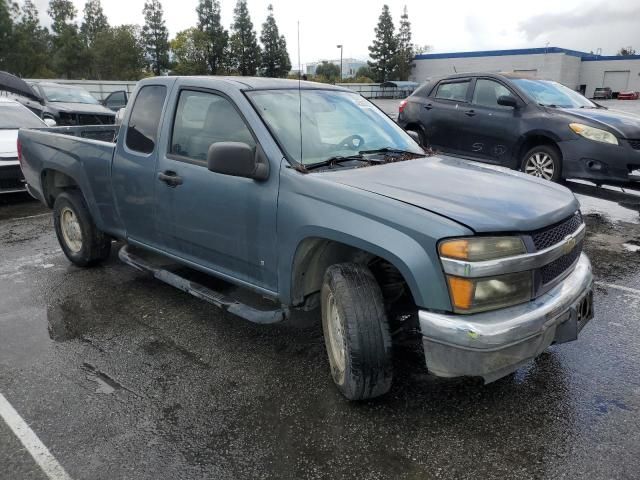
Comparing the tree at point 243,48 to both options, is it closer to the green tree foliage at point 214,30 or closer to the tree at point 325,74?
the green tree foliage at point 214,30

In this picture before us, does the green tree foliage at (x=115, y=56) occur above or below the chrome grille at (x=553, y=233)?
above

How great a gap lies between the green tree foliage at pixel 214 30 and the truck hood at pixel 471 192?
84422 millimetres

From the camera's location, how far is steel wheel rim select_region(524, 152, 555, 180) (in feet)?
24.7

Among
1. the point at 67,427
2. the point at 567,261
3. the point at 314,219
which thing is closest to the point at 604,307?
the point at 567,261

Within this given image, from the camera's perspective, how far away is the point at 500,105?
8078mm

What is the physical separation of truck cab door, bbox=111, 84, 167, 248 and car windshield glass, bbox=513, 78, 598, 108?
5.70 metres

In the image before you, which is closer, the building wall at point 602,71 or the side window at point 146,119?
the side window at point 146,119

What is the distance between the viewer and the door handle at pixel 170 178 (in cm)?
389

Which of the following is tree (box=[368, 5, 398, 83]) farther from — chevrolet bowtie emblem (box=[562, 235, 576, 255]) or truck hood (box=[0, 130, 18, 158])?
chevrolet bowtie emblem (box=[562, 235, 576, 255])

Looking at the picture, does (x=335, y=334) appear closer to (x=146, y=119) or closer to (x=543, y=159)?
(x=146, y=119)

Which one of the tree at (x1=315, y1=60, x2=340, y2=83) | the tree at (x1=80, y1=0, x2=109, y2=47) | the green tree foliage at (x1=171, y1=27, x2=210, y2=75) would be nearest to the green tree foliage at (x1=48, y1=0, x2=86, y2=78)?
the tree at (x1=80, y1=0, x2=109, y2=47)

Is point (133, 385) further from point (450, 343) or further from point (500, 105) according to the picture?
point (500, 105)

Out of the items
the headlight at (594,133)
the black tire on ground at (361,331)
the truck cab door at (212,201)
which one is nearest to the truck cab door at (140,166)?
the truck cab door at (212,201)

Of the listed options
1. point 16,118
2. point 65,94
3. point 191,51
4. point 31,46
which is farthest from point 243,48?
point 16,118
